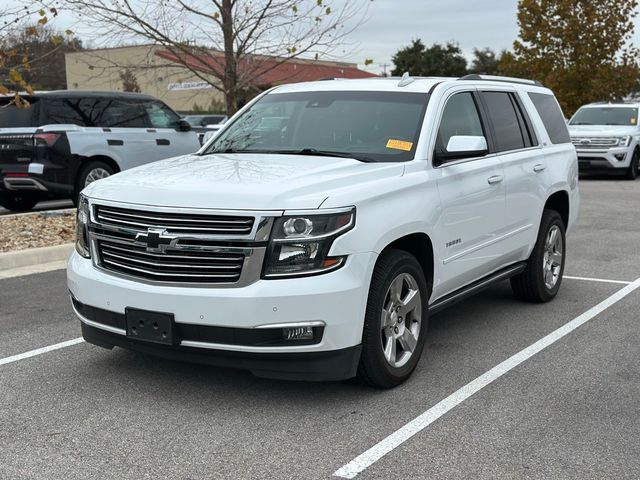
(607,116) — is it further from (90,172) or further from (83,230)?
(83,230)

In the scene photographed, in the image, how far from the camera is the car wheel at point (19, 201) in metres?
13.3

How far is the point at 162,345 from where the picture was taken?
4445mm

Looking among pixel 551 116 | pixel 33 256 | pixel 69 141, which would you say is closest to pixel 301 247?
pixel 551 116

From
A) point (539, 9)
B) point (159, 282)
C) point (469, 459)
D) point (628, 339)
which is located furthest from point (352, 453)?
point (539, 9)

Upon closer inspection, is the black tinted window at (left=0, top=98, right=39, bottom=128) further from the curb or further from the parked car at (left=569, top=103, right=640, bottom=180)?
the parked car at (left=569, top=103, right=640, bottom=180)

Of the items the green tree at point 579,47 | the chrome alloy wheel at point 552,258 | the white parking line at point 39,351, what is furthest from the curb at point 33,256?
the green tree at point 579,47

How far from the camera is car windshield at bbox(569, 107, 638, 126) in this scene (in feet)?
69.5

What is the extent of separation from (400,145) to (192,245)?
1717 mm

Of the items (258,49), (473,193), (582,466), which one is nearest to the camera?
(582,466)

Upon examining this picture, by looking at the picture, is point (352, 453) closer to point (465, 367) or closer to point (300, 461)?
point (300, 461)

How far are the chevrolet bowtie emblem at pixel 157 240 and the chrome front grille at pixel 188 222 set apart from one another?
28 millimetres

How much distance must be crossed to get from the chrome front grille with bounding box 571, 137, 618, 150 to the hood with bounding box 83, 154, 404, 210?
16266mm

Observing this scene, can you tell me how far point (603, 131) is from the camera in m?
20.4

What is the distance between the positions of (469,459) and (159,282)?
6.00 feet
